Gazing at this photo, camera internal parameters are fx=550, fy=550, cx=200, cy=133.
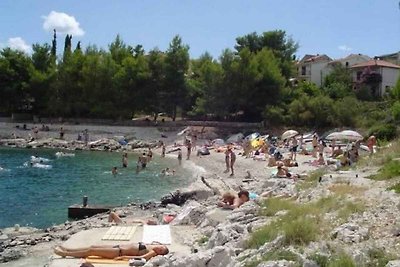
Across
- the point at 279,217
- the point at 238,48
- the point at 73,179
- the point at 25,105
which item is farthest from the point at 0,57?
the point at 279,217

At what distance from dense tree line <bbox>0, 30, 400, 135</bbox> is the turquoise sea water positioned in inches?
683

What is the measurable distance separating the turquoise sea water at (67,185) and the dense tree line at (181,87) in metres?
17.3

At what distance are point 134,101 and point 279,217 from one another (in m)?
55.1

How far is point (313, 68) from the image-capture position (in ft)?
297

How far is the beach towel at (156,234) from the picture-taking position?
15.4 metres

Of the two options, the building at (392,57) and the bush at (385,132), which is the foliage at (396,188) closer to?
the bush at (385,132)

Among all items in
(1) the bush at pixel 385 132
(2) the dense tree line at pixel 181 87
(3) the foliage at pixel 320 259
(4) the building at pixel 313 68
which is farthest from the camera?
(4) the building at pixel 313 68

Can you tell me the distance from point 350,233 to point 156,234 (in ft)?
21.4

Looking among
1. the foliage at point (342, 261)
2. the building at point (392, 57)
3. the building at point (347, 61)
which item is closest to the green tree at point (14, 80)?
the building at point (347, 61)

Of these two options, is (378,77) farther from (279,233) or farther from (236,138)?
(279,233)

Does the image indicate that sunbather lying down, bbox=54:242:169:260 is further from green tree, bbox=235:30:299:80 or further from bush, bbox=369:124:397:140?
green tree, bbox=235:30:299:80

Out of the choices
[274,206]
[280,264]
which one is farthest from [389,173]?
[280,264]

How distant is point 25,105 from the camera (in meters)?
74.8

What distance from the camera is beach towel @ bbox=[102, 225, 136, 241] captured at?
51.7ft
